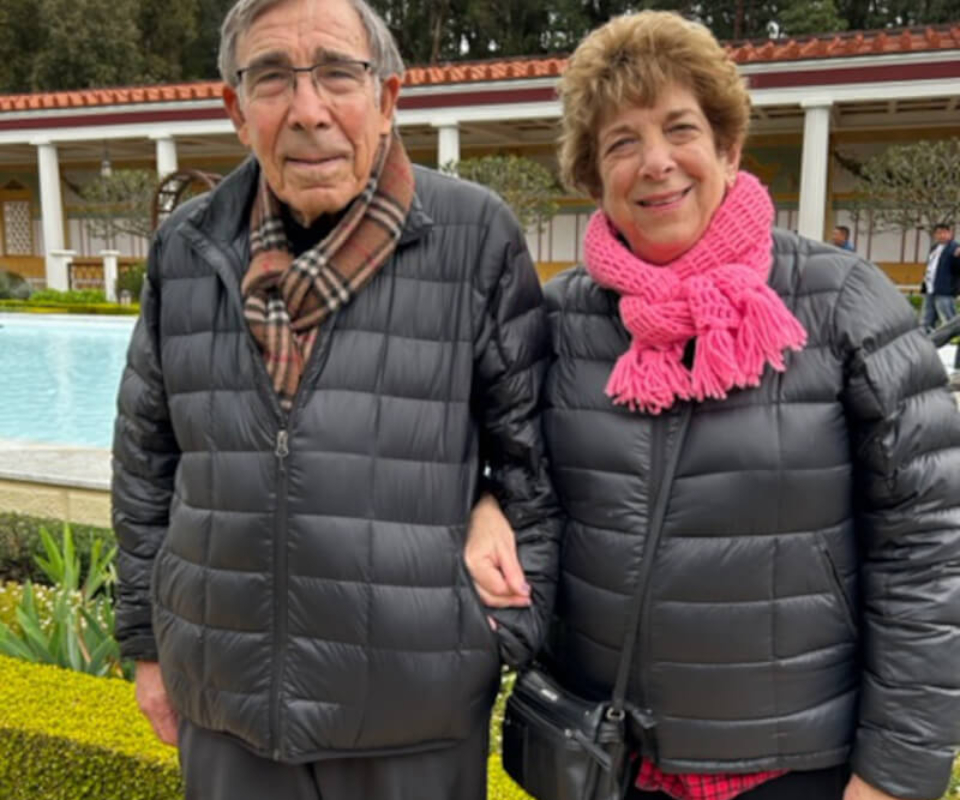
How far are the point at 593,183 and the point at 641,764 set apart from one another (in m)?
0.92

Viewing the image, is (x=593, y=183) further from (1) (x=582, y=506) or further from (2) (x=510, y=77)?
(2) (x=510, y=77)

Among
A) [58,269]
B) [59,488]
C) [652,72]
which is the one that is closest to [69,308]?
[58,269]

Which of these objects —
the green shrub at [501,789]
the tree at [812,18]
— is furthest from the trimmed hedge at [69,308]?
the tree at [812,18]

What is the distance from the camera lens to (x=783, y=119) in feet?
49.5

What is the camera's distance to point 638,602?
1.36 meters

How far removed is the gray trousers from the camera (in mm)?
1409

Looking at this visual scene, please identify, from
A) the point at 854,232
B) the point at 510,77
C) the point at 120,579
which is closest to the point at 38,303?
the point at 510,77

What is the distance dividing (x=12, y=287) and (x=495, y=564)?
1830 cm

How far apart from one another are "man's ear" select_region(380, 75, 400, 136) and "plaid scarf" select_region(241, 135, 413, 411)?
54 millimetres

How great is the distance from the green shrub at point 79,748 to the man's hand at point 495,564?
3.79 ft

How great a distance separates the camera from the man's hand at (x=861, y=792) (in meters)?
1.34

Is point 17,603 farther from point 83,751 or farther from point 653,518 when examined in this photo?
point 653,518

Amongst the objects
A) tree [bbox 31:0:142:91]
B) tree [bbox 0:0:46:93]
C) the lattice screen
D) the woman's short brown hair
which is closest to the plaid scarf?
the woman's short brown hair

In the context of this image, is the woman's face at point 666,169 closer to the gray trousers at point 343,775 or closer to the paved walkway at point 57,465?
the gray trousers at point 343,775
